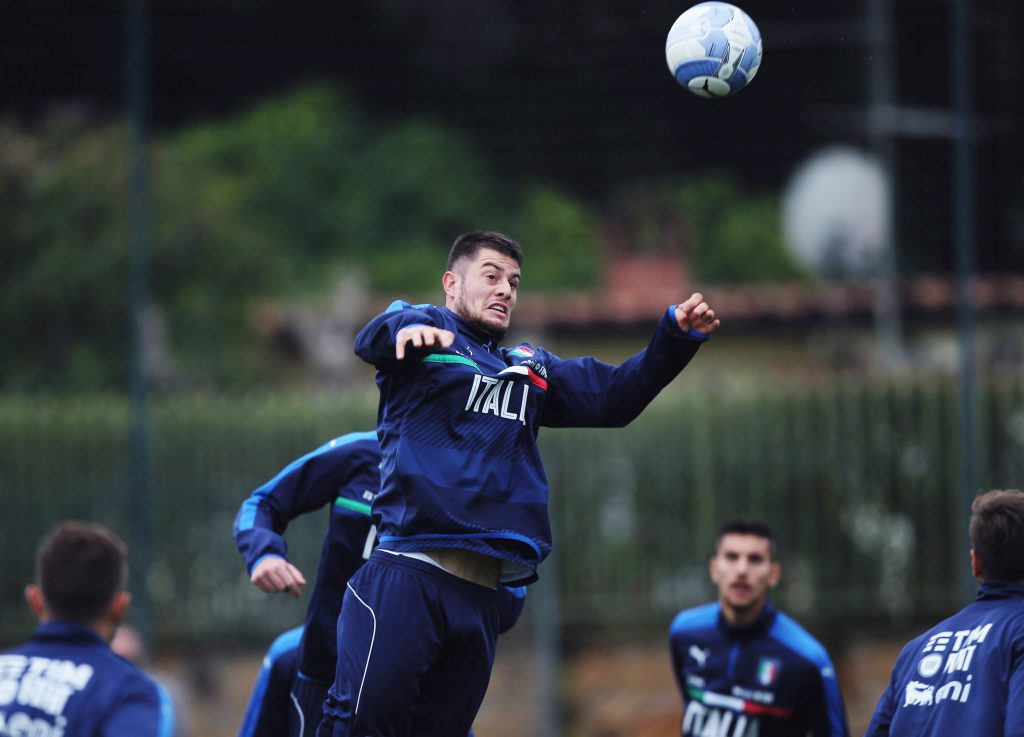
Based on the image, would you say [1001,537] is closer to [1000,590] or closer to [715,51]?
[1000,590]

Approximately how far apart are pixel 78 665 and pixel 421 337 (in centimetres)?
139

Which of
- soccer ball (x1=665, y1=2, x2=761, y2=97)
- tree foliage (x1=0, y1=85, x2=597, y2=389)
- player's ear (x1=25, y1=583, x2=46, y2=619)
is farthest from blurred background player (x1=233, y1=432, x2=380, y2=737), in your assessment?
tree foliage (x1=0, y1=85, x2=597, y2=389)

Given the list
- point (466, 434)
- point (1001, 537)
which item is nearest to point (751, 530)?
point (1001, 537)

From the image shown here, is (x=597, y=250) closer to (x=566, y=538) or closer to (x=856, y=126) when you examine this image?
(x=856, y=126)

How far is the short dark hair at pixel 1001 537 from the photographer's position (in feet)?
16.3

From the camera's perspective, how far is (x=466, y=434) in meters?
5.04

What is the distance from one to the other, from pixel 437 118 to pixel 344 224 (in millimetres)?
2133

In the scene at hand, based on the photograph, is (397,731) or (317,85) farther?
(317,85)

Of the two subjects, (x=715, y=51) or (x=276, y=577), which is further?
(x=715, y=51)

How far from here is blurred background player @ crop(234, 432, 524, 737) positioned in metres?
6.03

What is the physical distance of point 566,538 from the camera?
479 inches

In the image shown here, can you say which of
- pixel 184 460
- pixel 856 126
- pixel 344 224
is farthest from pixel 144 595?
pixel 344 224

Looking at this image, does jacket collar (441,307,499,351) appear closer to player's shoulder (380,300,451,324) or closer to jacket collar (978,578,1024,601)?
player's shoulder (380,300,451,324)

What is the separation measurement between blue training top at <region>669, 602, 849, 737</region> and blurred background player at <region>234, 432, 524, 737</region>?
1.47m
